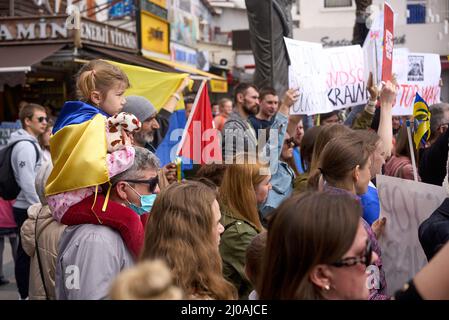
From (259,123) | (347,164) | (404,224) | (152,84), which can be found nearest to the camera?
(347,164)

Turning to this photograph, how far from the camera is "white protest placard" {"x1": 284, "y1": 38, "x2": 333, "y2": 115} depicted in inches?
226

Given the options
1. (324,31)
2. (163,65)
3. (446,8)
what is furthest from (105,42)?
(446,8)

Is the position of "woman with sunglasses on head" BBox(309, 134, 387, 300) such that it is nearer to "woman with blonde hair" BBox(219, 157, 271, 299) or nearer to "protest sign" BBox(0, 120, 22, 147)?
"woman with blonde hair" BBox(219, 157, 271, 299)

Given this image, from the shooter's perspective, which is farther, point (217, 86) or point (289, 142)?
point (217, 86)

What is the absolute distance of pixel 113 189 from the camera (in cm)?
293

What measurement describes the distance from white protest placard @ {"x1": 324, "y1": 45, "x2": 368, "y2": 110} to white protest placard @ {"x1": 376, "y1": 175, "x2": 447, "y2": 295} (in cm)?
277

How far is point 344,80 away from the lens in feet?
20.7

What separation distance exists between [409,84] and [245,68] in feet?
87.3

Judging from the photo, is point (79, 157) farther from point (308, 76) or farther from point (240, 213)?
point (308, 76)

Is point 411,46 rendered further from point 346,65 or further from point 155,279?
point 155,279

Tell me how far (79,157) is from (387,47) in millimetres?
3518

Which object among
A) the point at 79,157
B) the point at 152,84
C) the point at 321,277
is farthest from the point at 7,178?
the point at 321,277

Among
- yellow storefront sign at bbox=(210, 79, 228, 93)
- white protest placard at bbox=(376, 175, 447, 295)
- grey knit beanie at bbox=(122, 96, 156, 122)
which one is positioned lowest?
white protest placard at bbox=(376, 175, 447, 295)

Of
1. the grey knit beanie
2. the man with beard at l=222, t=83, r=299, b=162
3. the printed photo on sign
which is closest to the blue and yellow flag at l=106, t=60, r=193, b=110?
the man with beard at l=222, t=83, r=299, b=162
